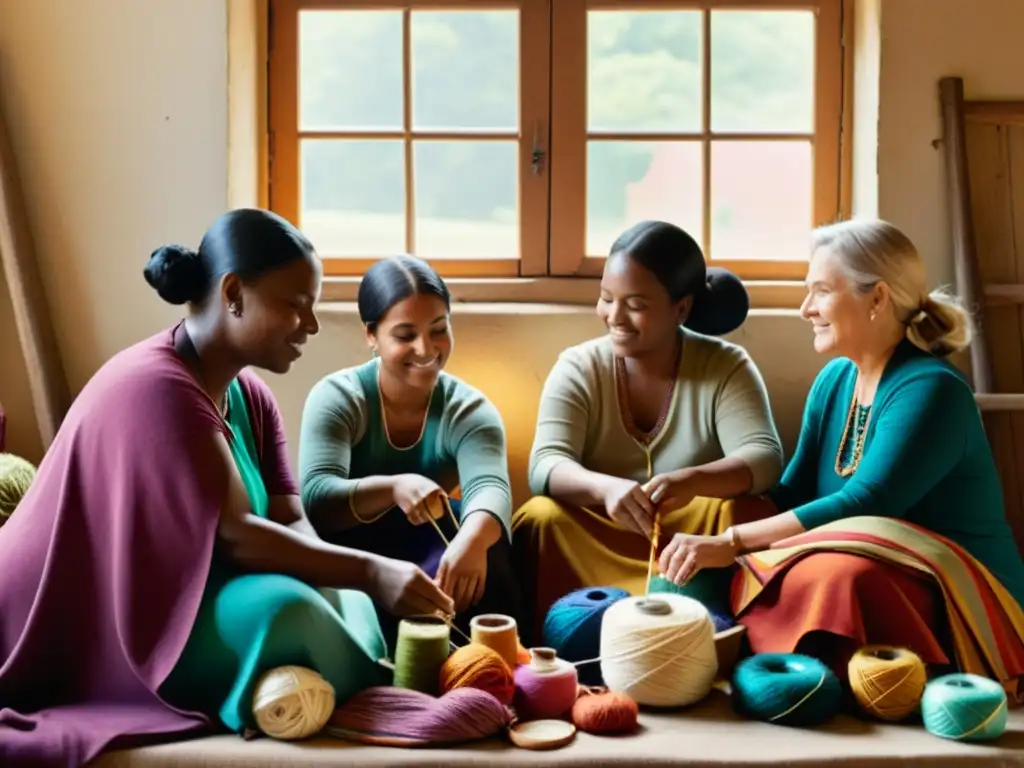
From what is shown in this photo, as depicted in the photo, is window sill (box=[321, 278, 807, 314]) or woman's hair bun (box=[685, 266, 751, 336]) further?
window sill (box=[321, 278, 807, 314])

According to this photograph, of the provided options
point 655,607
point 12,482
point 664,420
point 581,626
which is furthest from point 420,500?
point 12,482

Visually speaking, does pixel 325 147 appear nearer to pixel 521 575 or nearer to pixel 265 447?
pixel 265 447

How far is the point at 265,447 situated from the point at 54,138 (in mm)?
1152

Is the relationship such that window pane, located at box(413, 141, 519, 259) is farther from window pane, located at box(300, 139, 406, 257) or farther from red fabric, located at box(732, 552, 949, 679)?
red fabric, located at box(732, 552, 949, 679)

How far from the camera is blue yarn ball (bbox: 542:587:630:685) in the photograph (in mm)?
2141

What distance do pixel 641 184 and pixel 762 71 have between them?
43cm

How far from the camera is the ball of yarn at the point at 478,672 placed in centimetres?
192

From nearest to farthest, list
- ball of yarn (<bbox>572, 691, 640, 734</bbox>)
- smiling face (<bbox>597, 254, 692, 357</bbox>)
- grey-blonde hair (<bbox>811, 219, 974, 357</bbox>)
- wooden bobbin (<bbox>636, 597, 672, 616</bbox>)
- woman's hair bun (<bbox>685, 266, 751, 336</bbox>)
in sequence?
1. ball of yarn (<bbox>572, 691, 640, 734</bbox>)
2. wooden bobbin (<bbox>636, 597, 672, 616</bbox>)
3. grey-blonde hair (<bbox>811, 219, 974, 357</bbox>)
4. smiling face (<bbox>597, 254, 692, 357</bbox>)
5. woman's hair bun (<bbox>685, 266, 751, 336</bbox>)

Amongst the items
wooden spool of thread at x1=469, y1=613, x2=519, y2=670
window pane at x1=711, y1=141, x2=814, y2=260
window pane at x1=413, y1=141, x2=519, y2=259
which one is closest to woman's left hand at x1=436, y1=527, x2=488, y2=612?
wooden spool of thread at x1=469, y1=613, x2=519, y2=670

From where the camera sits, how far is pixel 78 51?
9.20 feet

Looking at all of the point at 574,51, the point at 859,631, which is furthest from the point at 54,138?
the point at 859,631

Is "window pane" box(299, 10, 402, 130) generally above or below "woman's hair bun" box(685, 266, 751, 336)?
above

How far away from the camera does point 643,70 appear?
118 inches

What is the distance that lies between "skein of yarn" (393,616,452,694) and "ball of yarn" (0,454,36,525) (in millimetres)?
1001
